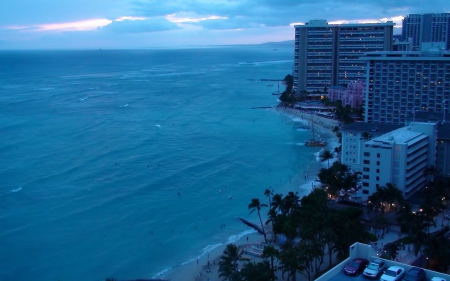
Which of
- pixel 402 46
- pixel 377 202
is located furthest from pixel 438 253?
pixel 402 46

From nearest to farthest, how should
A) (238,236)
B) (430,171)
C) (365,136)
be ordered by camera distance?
(238,236), (430,171), (365,136)

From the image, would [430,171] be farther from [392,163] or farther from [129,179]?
[129,179]

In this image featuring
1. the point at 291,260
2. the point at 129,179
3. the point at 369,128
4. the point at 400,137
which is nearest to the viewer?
the point at 291,260

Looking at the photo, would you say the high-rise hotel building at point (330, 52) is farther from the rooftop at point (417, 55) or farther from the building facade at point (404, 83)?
the rooftop at point (417, 55)

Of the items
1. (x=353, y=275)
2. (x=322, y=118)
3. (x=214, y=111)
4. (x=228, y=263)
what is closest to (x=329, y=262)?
(x=228, y=263)

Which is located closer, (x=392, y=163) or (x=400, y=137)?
(x=392, y=163)

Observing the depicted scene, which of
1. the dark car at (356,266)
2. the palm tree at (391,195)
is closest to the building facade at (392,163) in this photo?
the palm tree at (391,195)
